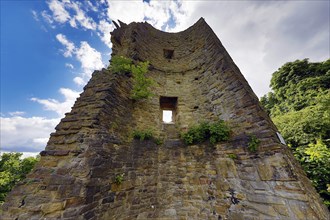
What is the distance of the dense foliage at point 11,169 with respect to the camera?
527 inches

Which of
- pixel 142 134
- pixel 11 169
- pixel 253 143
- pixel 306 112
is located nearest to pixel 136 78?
pixel 142 134

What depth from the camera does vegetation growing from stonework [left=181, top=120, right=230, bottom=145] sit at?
13.6 feet

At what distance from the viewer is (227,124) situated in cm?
428

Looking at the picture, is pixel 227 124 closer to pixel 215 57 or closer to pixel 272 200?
pixel 272 200

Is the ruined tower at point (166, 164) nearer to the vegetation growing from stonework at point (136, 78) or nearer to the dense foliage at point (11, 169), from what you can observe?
the vegetation growing from stonework at point (136, 78)

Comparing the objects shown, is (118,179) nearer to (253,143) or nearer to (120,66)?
(253,143)

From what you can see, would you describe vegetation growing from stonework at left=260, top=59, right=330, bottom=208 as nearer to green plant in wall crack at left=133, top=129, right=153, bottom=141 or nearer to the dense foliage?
green plant in wall crack at left=133, top=129, right=153, bottom=141

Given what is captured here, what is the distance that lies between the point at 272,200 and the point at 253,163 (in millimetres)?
726

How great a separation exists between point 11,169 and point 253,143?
77.1ft

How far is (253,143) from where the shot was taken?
11.0 ft

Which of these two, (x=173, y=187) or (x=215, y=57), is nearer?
(x=173, y=187)

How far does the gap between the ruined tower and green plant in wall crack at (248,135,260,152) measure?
9cm

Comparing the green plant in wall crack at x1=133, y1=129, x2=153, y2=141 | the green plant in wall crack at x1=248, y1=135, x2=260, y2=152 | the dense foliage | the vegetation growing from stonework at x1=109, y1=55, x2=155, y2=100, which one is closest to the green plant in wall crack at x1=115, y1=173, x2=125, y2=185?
the green plant in wall crack at x1=133, y1=129, x2=153, y2=141

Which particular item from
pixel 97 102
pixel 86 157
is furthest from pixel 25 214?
pixel 97 102
